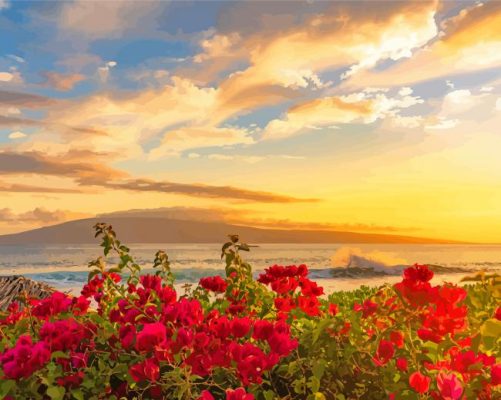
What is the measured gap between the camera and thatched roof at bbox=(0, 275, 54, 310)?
9102 mm

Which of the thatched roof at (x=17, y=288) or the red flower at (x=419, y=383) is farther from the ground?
the red flower at (x=419, y=383)

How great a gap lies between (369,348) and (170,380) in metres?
1.14

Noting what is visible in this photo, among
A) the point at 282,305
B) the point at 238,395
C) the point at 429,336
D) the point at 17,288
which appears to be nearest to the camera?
the point at 238,395

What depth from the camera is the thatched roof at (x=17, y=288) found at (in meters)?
9.10

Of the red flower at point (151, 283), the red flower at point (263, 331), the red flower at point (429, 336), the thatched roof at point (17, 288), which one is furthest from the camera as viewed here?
the thatched roof at point (17, 288)

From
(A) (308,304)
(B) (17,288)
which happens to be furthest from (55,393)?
(B) (17,288)

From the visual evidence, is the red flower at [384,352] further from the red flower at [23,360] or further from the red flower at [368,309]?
the red flower at [23,360]

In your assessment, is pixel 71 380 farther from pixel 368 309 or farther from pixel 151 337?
pixel 368 309

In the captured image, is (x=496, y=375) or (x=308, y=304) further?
(x=308, y=304)

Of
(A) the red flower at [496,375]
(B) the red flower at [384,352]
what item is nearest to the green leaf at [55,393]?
(B) the red flower at [384,352]

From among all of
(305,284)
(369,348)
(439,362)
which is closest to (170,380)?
(369,348)

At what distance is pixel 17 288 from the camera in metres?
9.40

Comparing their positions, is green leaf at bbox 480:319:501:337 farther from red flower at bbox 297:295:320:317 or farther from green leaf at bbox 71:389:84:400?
green leaf at bbox 71:389:84:400

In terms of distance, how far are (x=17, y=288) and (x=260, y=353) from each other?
24.8ft
